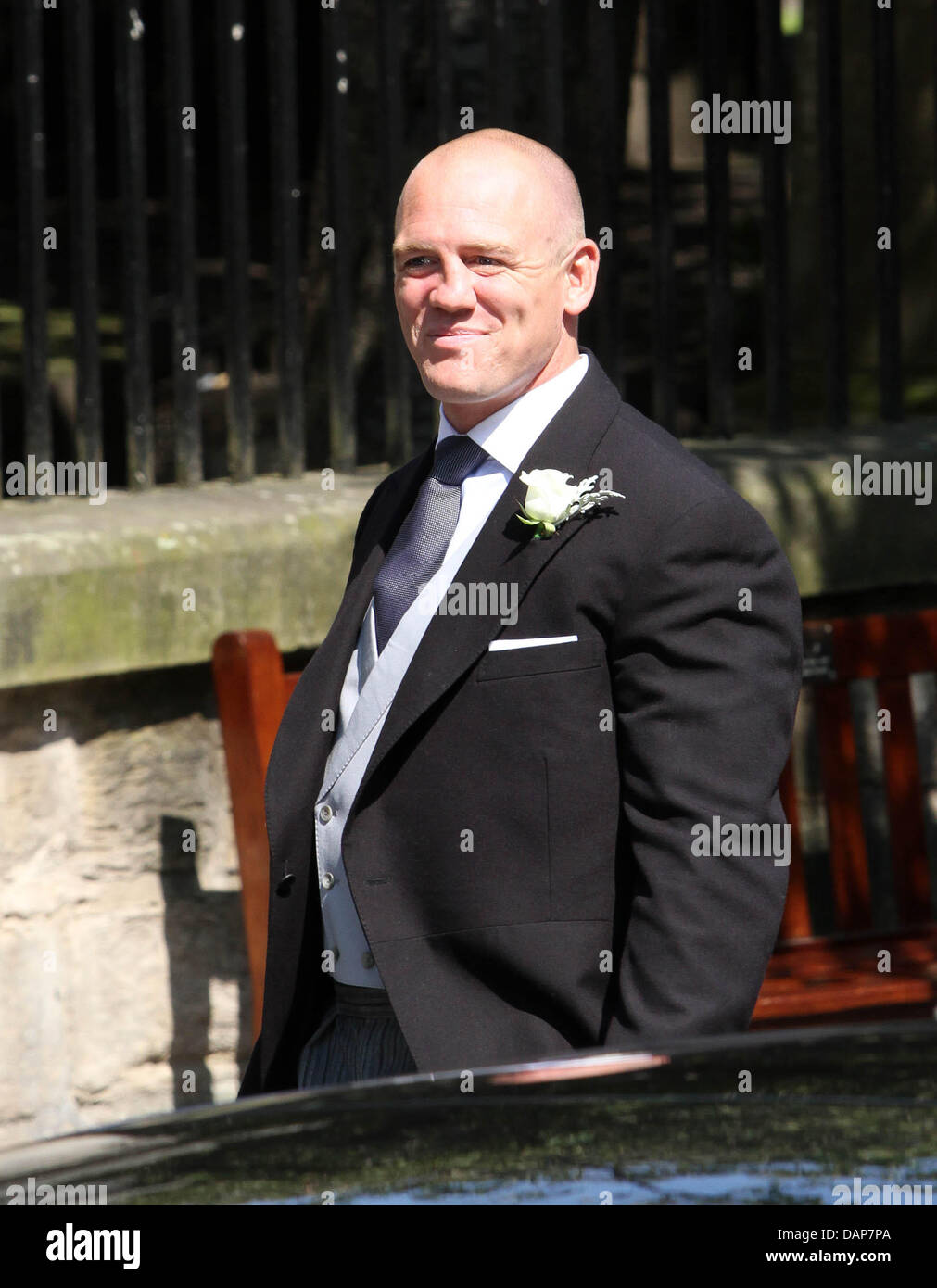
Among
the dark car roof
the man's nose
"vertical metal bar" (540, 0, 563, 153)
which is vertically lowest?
the dark car roof

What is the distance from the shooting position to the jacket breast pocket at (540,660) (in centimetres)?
223

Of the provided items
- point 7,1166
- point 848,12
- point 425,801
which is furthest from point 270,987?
point 848,12

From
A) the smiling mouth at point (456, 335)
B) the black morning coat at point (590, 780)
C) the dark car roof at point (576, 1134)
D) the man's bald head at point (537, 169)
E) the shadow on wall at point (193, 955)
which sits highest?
the man's bald head at point (537, 169)

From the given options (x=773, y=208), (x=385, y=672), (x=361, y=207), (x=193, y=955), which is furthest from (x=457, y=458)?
(x=361, y=207)

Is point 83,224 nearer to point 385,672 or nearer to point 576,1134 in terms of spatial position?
point 385,672

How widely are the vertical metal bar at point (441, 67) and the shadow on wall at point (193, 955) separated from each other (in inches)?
63.4

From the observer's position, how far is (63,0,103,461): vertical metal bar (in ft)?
12.3

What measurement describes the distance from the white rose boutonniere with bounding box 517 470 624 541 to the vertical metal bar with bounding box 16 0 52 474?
180cm

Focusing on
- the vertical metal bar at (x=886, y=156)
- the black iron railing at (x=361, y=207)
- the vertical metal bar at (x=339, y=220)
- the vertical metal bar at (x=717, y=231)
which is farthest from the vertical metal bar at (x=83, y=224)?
the vertical metal bar at (x=886, y=156)

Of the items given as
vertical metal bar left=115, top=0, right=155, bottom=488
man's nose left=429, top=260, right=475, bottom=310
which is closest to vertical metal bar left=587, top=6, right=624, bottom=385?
vertical metal bar left=115, top=0, right=155, bottom=488

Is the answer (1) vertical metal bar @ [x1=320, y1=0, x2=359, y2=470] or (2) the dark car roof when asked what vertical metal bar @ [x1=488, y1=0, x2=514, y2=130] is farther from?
(2) the dark car roof

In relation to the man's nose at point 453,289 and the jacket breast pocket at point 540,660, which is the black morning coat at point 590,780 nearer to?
the jacket breast pocket at point 540,660

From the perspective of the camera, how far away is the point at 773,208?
4.36 meters
